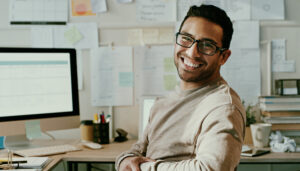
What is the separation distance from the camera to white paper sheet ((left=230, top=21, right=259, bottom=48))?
78.3 inches

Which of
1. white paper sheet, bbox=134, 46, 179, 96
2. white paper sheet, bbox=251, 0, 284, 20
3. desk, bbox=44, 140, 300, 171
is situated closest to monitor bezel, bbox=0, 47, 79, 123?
desk, bbox=44, 140, 300, 171

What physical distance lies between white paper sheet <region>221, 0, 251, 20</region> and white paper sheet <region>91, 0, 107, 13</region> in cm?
74

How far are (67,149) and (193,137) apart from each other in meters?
0.84

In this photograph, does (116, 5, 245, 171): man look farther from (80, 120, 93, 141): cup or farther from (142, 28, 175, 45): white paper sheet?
(142, 28, 175, 45): white paper sheet

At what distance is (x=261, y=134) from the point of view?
1703mm

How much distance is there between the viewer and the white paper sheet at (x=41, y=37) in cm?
204

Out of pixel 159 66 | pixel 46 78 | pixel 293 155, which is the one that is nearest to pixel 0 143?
pixel 46 78

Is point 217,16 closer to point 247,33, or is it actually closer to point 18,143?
point 247,33

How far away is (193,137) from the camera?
1017 millimetres

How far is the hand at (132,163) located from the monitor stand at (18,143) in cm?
79

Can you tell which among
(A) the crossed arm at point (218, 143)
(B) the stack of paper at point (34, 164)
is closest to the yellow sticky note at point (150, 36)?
(B) the stack of paper at point (34, 164)

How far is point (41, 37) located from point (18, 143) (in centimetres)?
68

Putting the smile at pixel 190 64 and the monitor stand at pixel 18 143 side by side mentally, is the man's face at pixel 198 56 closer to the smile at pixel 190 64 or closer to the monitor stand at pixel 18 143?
the smile at pixel 190 64

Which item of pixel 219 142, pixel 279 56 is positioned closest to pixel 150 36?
pixel 279 56
